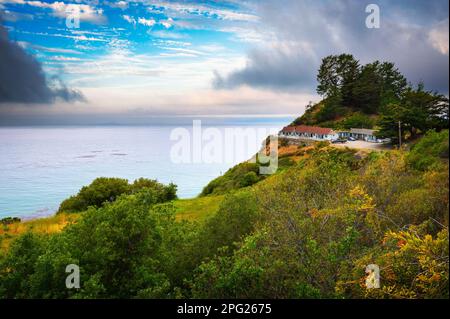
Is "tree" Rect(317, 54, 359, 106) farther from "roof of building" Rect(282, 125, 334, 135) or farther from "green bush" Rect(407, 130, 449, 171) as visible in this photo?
"green bush" Rect(407, 130, 449, 171)

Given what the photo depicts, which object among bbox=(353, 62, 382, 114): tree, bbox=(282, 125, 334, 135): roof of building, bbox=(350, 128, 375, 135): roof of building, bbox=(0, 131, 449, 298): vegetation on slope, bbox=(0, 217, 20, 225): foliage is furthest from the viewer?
bbox=(353, 62, 382, 114): tree

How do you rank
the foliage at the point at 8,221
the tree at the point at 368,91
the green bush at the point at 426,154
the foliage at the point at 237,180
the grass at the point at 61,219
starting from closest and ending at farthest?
the green bush at the point at 426,154 < the grass at the point at 61,219 < the foliage at the point at 8,221 < the foliage at the point at 237,180 < the tree at the point at 368,91

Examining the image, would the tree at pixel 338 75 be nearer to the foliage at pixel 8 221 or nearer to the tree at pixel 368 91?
the tree at pixel 368 91

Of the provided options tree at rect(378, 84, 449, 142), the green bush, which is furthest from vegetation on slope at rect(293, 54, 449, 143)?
the green bush

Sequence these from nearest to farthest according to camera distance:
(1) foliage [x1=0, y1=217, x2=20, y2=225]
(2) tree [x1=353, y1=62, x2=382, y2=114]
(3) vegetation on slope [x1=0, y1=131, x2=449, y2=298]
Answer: (3) vegetation on slope [x1=0, y1=131, x2=449, y2=298], (1) foliage [x1=0, y1=217, x2=20, y2=225], (2) tree [x1=353, y1=62, x2=382, y2=114]

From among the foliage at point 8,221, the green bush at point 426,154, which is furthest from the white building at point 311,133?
the foliage at point 8,221

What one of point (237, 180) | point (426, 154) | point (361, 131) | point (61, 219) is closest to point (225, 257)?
point (426, 154)

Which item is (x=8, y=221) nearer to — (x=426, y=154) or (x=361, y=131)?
(x=426, y=154)

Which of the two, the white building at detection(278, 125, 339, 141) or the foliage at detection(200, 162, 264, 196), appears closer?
the foliage at detection(200, 162, 264, 196)

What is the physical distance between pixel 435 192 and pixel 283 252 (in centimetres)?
744

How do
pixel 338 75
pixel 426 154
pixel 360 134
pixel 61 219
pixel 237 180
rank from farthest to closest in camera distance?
pixel 338 75 → pixel 360 134 → pixel 237 180 → pixel 61 219 → pixel 426 154

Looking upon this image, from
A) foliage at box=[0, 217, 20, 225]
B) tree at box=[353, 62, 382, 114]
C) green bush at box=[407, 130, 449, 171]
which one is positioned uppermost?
tree at box=[353, 62, 382, 114]
